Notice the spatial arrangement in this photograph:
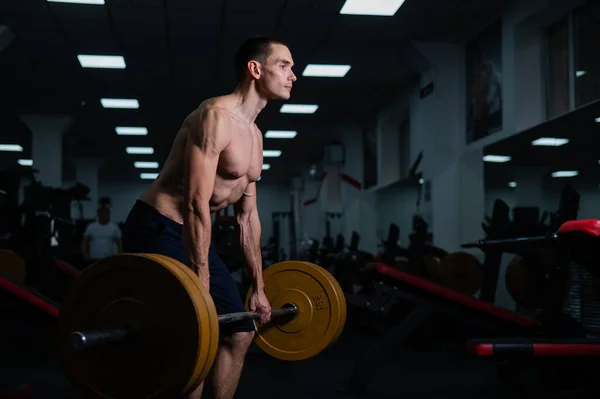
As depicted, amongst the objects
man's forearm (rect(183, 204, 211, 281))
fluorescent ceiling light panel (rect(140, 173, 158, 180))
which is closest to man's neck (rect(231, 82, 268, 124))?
man's forearm (rect(183, 204, 211, 281))

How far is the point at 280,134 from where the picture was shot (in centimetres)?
991

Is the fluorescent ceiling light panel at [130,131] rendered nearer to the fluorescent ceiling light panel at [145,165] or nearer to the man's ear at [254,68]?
the fluorescent ceiling light panel at [145,165]

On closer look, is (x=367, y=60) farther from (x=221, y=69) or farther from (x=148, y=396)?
(x=148, y=396)

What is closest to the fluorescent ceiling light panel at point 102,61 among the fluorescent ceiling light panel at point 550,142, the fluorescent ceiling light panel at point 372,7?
the fluorescent ceiling light panel at point 372,7

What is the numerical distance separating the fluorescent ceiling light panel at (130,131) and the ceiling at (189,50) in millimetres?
209

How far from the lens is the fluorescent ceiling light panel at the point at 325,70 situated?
21.4 feet

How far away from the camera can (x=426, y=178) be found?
6.23 m

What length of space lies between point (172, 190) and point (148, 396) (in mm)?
584

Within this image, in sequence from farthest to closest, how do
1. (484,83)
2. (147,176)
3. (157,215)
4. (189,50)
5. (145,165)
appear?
(147,176)
(145,165)
(189,50)
(484,83)
(157,215)

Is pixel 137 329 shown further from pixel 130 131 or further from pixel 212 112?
pixel 130 131

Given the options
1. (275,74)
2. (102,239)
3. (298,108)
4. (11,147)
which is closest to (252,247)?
(275,74)

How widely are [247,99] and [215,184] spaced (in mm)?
231

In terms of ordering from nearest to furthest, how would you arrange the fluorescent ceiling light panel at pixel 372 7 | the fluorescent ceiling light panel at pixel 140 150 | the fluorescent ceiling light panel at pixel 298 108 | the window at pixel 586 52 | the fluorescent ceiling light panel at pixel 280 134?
the window at pixel 586 52 → the fluorescent ceiling light panel at pixel 372 7 → the fluorescent ceiling light panel at pixel 298 108 → the fluorescent ceiling light panel at pixel 280 134 → the fluorescent ceiling light panel at pixel 140 150

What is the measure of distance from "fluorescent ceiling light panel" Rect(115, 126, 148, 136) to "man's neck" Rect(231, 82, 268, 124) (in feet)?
25.9
